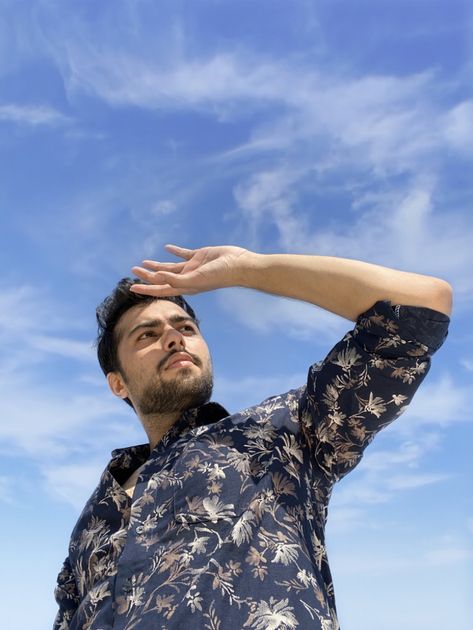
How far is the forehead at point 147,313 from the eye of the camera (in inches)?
175

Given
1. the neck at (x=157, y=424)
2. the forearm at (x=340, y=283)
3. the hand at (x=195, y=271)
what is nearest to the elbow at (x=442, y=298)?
the forearm at (x=340, y=283)

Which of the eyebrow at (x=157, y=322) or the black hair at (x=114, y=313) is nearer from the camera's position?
the eyebrow at (x=157, y=322)

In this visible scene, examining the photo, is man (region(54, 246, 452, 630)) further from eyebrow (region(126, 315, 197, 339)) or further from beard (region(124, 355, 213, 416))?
eyebrow (region(126, 315, 197, 339))

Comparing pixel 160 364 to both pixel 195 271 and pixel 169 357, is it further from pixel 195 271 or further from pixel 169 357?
pixel 195 271

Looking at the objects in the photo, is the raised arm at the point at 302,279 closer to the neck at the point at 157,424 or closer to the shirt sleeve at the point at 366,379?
the shirt sleeve at the point at 366,379

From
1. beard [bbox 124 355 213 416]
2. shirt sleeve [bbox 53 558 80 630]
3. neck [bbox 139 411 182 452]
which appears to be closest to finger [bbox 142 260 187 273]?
beard [bbox 124 355 213 416]

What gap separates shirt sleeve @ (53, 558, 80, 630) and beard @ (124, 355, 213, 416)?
1066 millimetres

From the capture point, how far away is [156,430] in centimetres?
424

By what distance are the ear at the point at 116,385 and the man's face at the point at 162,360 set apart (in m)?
0.03

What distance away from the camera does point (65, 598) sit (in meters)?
3.94

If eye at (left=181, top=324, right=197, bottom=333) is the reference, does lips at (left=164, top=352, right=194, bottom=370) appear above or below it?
below

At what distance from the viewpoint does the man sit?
2926 mm

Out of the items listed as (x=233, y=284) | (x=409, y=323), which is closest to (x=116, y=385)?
(x=233, y=284)

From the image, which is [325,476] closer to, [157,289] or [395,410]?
[395,410]
